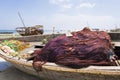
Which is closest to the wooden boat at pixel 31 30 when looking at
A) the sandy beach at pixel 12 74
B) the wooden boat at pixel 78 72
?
the sandy beach at pixel 12 74

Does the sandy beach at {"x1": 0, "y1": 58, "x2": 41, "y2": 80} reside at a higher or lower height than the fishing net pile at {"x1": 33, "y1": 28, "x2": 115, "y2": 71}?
lower

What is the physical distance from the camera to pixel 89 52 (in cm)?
481

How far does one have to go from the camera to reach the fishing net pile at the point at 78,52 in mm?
4734

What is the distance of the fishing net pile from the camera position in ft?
15.5

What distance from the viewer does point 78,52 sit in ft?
16.0

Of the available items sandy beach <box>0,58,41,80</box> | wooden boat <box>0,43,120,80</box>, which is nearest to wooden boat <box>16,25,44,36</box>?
sandy beach <box>0,58,41,80</box>

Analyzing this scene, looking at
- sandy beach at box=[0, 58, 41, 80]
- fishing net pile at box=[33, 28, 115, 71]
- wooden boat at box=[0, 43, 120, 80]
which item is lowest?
sandy beach at box=[0, 58, 41, 80]

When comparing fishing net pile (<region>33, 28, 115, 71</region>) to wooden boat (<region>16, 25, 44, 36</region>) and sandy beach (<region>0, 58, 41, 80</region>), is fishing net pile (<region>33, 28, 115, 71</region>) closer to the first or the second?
sandy beach (<region>0, 58, 41, 80</region>)

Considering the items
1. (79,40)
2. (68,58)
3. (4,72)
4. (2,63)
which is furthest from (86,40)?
(2,63)

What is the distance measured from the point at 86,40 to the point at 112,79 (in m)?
1.20

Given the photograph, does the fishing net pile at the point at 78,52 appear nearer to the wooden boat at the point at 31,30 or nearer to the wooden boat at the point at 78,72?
the wooden boat at the point at 78,72

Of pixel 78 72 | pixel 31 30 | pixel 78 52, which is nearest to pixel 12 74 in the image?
pixel 78 52

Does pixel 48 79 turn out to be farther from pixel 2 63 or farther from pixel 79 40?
pixel 2 63

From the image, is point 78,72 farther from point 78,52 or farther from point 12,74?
point 12,74
